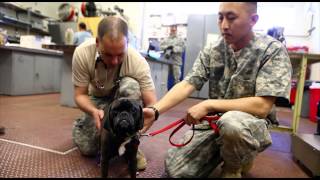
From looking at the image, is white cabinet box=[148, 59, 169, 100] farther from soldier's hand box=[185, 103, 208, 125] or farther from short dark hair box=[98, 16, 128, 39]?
soldier's hand box=[185, 103, 208, 125]

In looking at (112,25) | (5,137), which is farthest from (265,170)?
(5,137)

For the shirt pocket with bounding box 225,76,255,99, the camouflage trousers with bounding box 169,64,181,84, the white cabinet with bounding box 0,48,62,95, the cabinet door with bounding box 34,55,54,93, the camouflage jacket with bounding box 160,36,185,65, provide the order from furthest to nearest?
the camouflage jacket with bounding box 160,36,185,65 → the camouflage trousers with bounding box 169,64,181,84 → the cabinet door with bounding box 34,55,54,93 → the white cabinet with bounding box 0,48,62,95 → the shirt pocket with bounding box 225,76,255,99

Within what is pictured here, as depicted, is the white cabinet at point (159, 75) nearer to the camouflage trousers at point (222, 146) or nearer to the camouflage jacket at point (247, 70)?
the camouflage jacket at point (247, 70)

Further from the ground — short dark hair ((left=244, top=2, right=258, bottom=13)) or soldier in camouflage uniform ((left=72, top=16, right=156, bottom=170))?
short dark hair ((left=244, top=2, right=258, bottom=13))

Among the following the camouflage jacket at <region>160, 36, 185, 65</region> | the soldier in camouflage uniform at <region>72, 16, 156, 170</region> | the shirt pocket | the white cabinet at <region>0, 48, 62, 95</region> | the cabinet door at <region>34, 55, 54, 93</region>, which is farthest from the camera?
the camouflage jacket at <region>160, 36, 185, 65</region>

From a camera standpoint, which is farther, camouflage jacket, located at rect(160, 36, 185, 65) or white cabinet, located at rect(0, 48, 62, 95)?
camouflage jacket, located at rect(160, 36, 185, 65)

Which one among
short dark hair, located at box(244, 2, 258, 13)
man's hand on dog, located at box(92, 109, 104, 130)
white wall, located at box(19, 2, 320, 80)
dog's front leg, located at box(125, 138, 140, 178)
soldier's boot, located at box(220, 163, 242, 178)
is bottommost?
soldier's boot, located at box(220, 163, 242, 178)

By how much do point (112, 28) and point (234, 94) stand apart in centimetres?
69

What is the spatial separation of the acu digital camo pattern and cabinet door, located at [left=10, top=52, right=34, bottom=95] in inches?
147

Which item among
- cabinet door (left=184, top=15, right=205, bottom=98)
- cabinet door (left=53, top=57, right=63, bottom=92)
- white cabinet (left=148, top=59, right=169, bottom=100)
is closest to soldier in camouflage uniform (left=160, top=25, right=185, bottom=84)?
cabinet door (left=184, top=15, right=205, bottom=98)

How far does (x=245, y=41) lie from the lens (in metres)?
1.34

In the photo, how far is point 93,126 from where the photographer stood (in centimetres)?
165

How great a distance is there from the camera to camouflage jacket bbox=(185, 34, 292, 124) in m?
1.24

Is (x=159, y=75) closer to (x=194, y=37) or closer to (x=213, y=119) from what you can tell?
(x=194, y=37)
